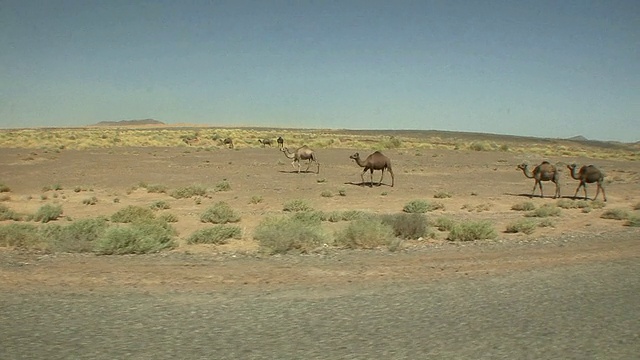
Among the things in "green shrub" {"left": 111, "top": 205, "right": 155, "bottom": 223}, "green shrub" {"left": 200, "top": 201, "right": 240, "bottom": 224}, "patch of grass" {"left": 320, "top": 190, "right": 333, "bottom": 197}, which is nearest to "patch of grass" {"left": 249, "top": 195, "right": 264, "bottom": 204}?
"patch of grass" {"left": 320, "top": 190, "right": 333, "bottom": 197}

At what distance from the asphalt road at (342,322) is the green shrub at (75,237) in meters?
4.40

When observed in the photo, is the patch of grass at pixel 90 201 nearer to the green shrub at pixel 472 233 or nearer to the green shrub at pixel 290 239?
the green shrub at pixel 290 239

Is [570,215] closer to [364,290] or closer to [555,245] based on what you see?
[555,245]

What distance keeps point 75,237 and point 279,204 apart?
13064 mm

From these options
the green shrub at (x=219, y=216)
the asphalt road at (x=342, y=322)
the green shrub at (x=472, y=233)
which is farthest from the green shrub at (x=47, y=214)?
the green shrub at (x=472, y=233)

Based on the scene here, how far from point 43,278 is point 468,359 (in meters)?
7.19

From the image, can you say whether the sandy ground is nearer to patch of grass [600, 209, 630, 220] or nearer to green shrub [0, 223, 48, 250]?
patch of grass [600, 209, 630, 220]

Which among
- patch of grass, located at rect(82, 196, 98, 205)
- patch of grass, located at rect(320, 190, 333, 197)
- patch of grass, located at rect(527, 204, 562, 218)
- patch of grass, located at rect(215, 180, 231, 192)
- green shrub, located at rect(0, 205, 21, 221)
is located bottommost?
patch of grass, located at rect(82, 196, 98, 205)

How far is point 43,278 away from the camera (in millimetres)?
9312

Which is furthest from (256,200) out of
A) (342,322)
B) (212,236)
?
(342,322)

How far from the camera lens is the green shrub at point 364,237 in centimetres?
1347

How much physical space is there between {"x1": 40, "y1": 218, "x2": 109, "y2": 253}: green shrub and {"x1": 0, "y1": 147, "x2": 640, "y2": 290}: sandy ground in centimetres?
92

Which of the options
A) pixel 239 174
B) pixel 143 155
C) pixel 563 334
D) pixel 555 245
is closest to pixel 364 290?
pixel 563 334

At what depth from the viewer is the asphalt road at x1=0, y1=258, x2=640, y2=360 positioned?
19.0 feet
